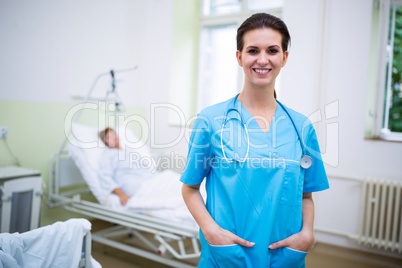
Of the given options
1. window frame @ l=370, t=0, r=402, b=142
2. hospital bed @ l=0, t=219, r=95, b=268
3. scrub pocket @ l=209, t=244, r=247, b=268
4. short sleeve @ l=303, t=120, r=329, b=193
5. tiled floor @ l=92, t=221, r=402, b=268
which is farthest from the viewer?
window frame @ l=370, t=0, r=402, b=142

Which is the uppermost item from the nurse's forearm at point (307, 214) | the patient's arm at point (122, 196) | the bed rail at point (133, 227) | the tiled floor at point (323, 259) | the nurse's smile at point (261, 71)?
the nurse's smile at point (261, 71)

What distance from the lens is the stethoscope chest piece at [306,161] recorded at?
2.87 feet

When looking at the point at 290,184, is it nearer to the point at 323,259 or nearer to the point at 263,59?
the point at 263,59

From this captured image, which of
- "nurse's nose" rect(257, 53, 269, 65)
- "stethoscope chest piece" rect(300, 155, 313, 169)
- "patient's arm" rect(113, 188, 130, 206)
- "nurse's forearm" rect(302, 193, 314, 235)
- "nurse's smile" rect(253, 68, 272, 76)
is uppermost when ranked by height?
"nurse's nose" rect(257, 53, 269, 65)

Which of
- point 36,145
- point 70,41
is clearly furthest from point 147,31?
point 36,145

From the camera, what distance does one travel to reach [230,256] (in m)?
0.83

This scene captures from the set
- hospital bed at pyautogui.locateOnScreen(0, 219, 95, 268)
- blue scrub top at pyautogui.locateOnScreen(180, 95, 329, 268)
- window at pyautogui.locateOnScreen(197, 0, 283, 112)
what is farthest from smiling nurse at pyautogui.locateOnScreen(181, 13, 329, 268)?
window at pyautogui.locateOnScreen(197, 0, 283, 112)

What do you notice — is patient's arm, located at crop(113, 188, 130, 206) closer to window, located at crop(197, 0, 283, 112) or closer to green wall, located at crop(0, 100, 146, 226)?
green wall, located at crop(0, 100, 146, 226)

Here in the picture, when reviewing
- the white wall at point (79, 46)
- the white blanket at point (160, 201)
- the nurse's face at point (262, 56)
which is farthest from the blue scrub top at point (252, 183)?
the white wall at point (79, 46)

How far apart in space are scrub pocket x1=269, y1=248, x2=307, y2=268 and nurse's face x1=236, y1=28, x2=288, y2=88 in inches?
18.1

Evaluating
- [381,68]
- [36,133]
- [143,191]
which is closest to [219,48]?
[381,68]

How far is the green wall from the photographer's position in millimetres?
2371

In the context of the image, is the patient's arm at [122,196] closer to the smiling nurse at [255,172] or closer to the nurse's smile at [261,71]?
the smiling nurse at [255,172]

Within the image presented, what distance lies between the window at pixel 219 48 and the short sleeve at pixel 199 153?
2.66 m
